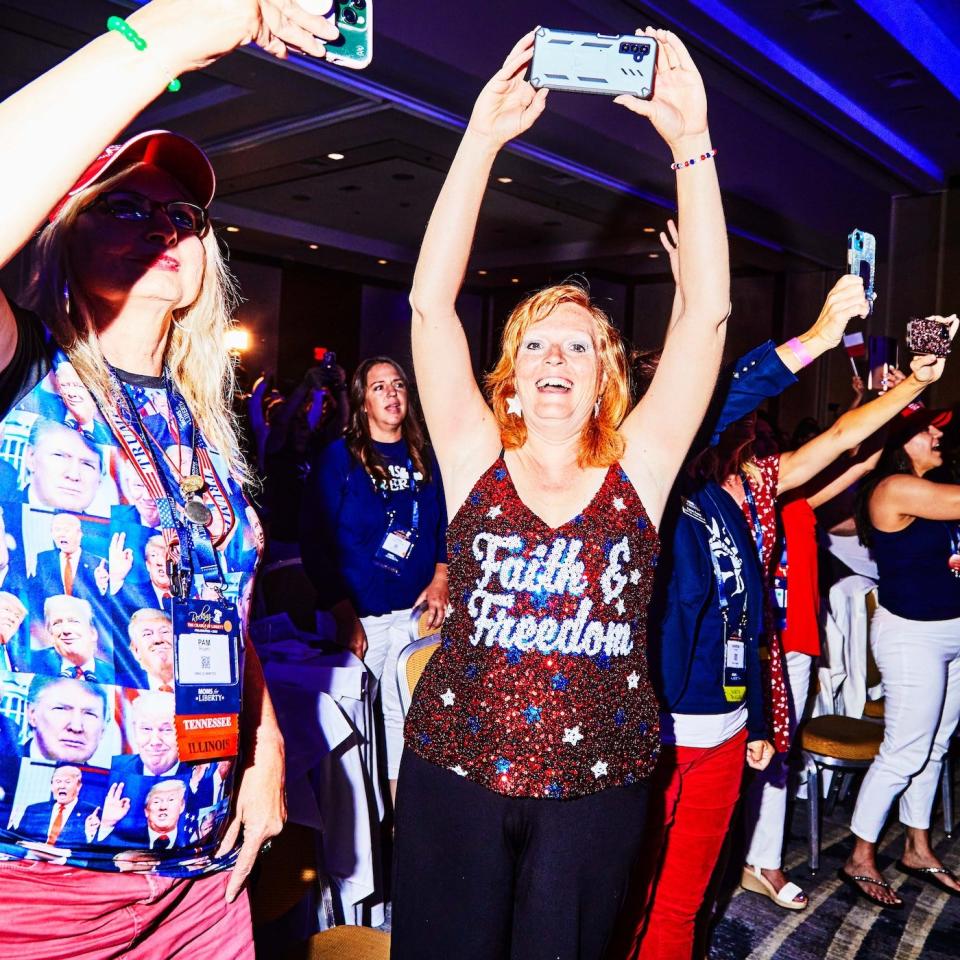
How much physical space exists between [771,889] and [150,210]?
10.3ft

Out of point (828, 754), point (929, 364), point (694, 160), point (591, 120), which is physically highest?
point (591, 120)

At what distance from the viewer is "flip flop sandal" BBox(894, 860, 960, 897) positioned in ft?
11.2

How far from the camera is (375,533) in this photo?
3.46m

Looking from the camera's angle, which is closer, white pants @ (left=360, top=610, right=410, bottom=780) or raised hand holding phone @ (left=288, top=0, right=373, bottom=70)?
raised hand holding phone @ (left=288, top=0, right=373, bottom=70)

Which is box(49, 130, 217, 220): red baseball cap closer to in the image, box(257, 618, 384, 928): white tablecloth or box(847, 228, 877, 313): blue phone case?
box(257, 618, 384, 928): white tablecloth

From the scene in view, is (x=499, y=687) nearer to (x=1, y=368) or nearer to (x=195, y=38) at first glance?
(x=1, y=368)

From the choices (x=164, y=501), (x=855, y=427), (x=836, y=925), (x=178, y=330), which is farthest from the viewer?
(x=836, y=925)

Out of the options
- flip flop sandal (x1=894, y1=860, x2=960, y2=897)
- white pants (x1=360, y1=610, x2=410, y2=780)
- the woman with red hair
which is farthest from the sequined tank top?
flip flop sandal (x1=894, y1=860, x2=960, y2=897)

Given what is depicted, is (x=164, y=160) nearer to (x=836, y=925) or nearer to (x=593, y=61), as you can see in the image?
(x=593, y=61)

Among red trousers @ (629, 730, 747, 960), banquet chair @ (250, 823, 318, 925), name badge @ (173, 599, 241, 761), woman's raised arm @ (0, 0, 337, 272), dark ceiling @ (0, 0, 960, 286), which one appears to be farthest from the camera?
dark ceiling @ (0, 0, 960, 286)

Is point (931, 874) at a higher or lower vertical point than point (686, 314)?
lower

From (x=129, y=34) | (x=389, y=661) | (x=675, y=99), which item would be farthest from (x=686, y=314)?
(x=389, y=661)

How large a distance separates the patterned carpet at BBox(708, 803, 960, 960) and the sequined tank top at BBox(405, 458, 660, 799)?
70.4 inches

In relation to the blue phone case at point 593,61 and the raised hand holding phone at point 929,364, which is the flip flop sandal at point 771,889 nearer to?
the raised hand holding phone at point 929,364
